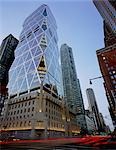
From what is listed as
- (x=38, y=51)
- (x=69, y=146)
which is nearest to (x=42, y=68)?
(x=38, y=51)

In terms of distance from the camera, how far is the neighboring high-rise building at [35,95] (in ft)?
185

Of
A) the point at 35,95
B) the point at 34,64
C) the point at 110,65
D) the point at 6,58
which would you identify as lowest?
the point at 35,95

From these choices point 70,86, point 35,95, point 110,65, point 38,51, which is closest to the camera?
point 35,95

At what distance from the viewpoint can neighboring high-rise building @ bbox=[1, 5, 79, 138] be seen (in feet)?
185

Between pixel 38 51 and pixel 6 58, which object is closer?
pixel 38 51

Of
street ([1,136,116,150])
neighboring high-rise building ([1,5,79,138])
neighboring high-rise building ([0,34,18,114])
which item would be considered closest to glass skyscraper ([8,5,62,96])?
neighboring high-rise building ([1,5,79,138])

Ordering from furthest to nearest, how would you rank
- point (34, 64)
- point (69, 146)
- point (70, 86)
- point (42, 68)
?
point (70, 86) < point (34, 64) < point (42, 68) < point (69, 146)

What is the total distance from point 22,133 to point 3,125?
553 inches

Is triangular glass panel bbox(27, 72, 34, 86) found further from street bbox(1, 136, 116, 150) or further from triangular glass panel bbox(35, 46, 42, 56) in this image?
street bbox(1, 136, 116, 150)

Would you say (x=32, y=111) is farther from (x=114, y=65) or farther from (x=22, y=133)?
(x=114, y=65)

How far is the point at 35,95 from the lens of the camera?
62.5 m

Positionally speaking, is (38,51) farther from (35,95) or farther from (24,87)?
(35,95)

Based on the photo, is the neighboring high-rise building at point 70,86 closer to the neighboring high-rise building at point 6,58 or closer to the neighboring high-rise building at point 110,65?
the neighboring high-rise building at point 6,58

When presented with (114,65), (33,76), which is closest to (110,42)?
(114,65)
